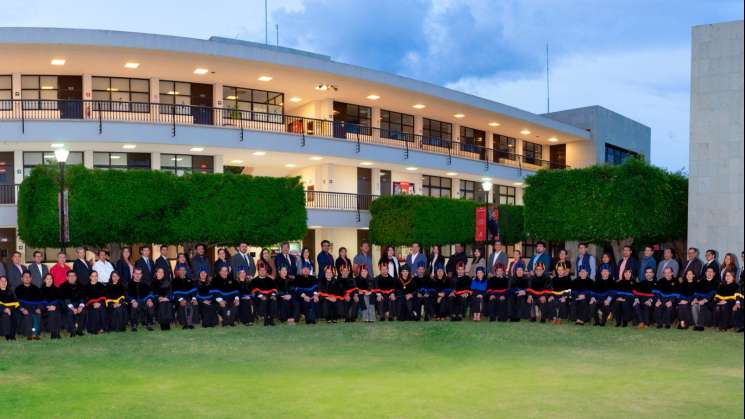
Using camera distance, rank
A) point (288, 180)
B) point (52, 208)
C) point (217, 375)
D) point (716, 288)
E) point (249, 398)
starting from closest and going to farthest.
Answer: point (249, 398) → point (217, 375) → point (716, 288) → point (52, 208) → point (288, 180)

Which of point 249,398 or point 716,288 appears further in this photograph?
point 716,288

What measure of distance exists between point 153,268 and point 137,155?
16.7 m

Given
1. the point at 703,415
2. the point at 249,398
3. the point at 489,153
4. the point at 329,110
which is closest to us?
the point at 703,415

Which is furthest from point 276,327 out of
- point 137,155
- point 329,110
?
point 329,110

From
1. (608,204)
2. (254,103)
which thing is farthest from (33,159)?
(608,204)

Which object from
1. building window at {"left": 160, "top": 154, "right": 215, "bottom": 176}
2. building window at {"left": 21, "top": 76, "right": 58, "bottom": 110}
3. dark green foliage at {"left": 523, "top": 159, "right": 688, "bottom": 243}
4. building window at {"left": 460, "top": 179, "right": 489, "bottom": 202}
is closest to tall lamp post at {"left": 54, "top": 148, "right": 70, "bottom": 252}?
building window at {"left": 160, "top": 154, "right": 215, "bottom": 176}

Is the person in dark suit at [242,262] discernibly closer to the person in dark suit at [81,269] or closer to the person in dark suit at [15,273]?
the person in dark suit at [81,269]

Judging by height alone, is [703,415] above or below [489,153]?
below

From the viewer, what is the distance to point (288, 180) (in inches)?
1208

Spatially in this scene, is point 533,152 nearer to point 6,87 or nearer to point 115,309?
point 6,87

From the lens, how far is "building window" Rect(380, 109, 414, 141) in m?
45.8

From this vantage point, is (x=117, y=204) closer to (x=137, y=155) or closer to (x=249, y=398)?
(x=137, y=155)

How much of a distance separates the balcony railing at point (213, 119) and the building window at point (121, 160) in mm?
1724

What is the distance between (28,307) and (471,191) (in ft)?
123
